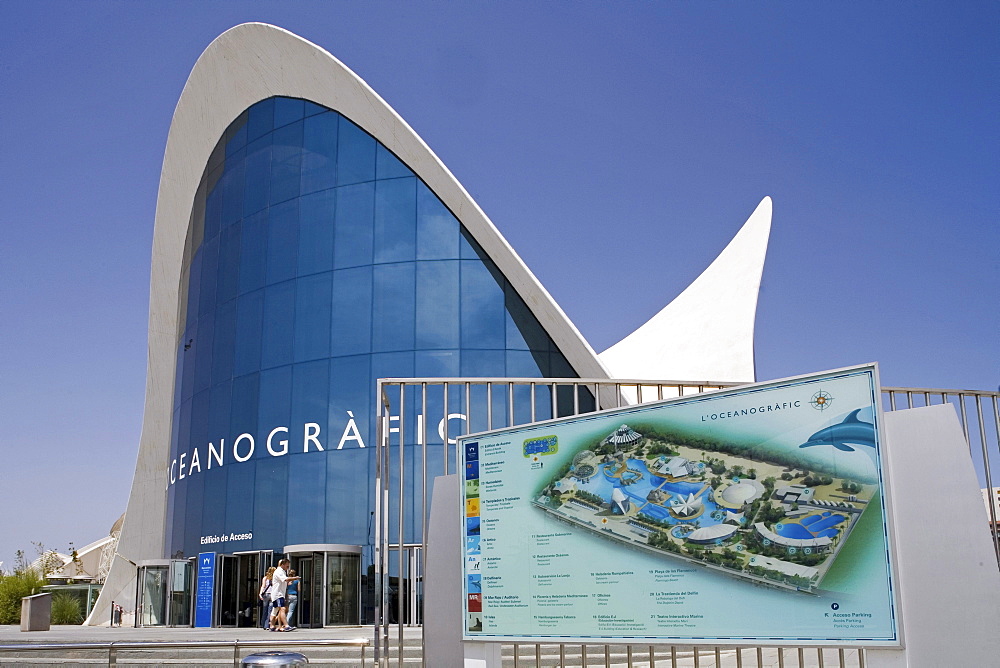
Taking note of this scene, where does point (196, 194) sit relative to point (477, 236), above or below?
above

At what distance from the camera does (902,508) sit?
5.02 m

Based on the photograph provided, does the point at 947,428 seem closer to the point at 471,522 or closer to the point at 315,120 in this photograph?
the point at 471,522

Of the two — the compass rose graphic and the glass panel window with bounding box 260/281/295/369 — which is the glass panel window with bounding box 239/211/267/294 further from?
the compass rose graphic

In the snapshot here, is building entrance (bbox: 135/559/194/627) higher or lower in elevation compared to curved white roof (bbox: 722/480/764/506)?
lower

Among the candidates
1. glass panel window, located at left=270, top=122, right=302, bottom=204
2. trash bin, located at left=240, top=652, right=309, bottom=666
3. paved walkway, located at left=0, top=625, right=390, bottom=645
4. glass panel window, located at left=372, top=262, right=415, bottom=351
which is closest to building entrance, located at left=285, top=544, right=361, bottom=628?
paved walkway, located at left=0, top=625, right=390, bottom=645

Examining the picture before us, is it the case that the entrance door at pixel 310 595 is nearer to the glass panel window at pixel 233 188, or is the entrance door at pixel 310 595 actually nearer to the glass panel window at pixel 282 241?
the glass panel window at pixel 282 241

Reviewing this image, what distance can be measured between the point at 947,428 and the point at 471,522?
3.37 metres

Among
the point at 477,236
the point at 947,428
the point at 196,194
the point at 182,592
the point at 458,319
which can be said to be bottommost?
the point at 182,592

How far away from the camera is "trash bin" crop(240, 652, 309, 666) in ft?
19.6

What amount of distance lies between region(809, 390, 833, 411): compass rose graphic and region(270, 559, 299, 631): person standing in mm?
12531

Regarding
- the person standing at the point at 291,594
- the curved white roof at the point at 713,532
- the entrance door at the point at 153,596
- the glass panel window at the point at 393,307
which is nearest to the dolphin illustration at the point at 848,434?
the curved white roof at the point at 713,532

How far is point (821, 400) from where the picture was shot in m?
5.21

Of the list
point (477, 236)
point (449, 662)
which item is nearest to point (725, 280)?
point (477, 236)

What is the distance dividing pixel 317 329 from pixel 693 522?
16.3 m
